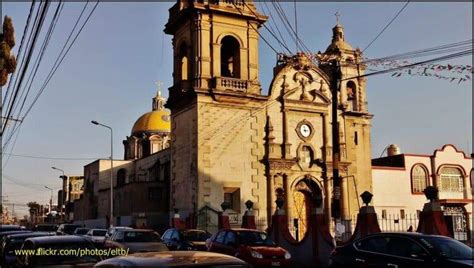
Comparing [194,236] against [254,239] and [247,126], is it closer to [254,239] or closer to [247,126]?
[254,239]

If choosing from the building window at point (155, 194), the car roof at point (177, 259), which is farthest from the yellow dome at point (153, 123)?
the car roof at point (177, 259)

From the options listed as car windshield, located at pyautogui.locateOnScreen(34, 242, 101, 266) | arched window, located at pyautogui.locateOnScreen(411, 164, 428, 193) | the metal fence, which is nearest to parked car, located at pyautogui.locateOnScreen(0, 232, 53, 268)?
car windshield, located at pyautogui.locateOnScreen(34, 242, 101, 266)

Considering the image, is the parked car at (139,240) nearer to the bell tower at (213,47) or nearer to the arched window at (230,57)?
the bell tower at (213,47)

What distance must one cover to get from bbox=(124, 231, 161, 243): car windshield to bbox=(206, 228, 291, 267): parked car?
2085 mm

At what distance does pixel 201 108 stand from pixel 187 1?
27.6 ft

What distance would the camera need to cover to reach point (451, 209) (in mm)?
46562

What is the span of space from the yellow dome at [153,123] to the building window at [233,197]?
35335 mm

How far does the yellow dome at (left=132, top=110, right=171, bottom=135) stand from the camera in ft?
234

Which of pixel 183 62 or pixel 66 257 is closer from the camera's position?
pixel 66 257

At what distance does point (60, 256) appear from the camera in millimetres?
11055

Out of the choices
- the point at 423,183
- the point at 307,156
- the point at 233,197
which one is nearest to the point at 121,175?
the point at 233,197

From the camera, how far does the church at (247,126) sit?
118 feet

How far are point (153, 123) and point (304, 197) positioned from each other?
1430 inches

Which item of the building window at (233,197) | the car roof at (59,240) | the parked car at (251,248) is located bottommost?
the parked car at (251,248)
